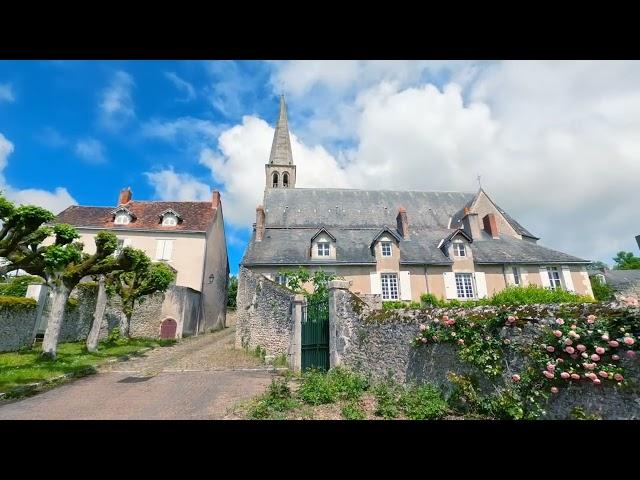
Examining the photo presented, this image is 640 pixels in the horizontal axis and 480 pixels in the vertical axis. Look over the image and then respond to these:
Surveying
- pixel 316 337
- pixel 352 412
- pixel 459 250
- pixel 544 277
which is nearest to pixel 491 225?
pixel 459 250

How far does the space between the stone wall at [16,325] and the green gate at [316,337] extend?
460 inches

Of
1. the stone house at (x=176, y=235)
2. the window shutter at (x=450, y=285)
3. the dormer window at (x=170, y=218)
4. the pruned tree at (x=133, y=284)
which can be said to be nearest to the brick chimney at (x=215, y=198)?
the stone house at (x=176, y=235)

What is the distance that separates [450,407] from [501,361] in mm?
1252

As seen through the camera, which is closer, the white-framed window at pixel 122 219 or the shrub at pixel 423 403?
the shrub at pixel 423 403

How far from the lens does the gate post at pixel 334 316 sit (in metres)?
8.94

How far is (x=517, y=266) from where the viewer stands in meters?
19.4

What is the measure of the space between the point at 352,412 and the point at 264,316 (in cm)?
796

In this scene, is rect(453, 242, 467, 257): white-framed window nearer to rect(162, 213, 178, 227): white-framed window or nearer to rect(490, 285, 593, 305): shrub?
rect(490, 285, 593, 305): shrub

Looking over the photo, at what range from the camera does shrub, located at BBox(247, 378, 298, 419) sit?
582 cm

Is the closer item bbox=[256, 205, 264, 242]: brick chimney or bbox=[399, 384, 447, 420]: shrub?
bbox=[399, 384, 447, 420]: shrub

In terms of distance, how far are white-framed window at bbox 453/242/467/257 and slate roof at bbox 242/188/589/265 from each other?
66 centimetres

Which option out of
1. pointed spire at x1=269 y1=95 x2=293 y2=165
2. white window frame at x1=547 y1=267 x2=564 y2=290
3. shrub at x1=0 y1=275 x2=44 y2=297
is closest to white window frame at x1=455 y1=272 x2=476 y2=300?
white window frame at x1=547 y1=267 x2=564 y2=290

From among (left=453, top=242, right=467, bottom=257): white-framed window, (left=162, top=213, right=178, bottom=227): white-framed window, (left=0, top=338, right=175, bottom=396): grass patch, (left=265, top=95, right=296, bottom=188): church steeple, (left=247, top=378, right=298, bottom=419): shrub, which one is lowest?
(left=247, top=378, right=298, bottom=419): shrub

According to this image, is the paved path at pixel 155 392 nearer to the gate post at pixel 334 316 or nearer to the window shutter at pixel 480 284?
the gate post at pixel 334 316
